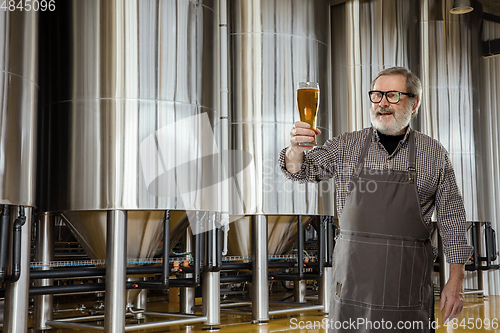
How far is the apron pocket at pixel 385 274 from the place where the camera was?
218cm

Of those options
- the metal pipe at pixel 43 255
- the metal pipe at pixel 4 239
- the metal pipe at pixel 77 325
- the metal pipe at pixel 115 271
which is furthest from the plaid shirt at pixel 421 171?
the metal pipe at pixel 43 255

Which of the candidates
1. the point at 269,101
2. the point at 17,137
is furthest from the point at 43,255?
the point at 269,101

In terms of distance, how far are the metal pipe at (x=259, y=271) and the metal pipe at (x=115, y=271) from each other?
5.81 ft

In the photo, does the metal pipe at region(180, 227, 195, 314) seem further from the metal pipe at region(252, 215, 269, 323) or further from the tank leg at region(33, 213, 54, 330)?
the tank leg at region(33, 213, 54, 330)

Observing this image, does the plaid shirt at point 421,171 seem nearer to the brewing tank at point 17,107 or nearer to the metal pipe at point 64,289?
the brewing tank at point 17,107

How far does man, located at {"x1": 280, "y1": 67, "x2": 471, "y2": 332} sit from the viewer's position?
219 centimetres

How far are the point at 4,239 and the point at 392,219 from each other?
2947mm

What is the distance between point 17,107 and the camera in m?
4.31

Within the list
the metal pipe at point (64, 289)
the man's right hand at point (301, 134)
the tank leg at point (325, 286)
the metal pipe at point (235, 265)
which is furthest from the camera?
the tank leg at point (325, 286)

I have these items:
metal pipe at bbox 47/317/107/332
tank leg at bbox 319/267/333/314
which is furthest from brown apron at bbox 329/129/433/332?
tank leg at bbox 319/267/333/314

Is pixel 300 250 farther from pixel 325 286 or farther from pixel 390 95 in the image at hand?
pixel 390 95

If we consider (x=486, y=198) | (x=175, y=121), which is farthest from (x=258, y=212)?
(x=486, y=198)

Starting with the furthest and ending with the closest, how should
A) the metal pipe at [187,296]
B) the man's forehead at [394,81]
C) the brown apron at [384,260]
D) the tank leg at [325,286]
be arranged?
the tank leg at [325,286]
the metal pipe at [187,296]
the man's forehead at [394,81]
the brown apron at [384,260]

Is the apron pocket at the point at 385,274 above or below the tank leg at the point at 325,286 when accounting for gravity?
above
